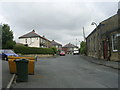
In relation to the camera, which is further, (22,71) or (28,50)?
(28,50)

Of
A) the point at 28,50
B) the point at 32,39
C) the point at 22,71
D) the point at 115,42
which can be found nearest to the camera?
the point at 22,71

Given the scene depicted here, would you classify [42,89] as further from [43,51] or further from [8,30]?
[8,30]

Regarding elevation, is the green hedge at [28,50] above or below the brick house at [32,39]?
below

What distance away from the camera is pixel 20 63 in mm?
7547

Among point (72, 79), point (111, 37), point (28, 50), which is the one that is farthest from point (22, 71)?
point (28, 50)

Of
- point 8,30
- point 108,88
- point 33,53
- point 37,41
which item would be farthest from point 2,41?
point 108,88

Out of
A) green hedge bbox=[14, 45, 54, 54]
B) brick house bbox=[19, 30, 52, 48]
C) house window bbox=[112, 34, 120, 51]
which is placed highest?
brick house bbox=[19, 30, 52, 48]

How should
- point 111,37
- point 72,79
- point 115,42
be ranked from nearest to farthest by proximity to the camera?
point 72,79, point 115,42, point 111,37

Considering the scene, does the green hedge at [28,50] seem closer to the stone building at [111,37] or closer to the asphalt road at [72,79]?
the stone building at [111,37]

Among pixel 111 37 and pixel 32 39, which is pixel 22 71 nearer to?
pixel 111 37

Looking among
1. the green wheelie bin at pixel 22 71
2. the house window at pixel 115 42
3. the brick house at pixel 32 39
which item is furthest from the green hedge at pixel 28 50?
the green wheelie bin at pixel 22 71

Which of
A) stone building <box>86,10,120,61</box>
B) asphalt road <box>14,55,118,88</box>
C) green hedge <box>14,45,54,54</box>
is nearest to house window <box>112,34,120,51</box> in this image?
stone building <box>86,10,120,61</box>

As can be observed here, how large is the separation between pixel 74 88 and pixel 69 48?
121045 millimetres

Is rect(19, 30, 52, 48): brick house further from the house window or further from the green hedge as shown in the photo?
the house window
